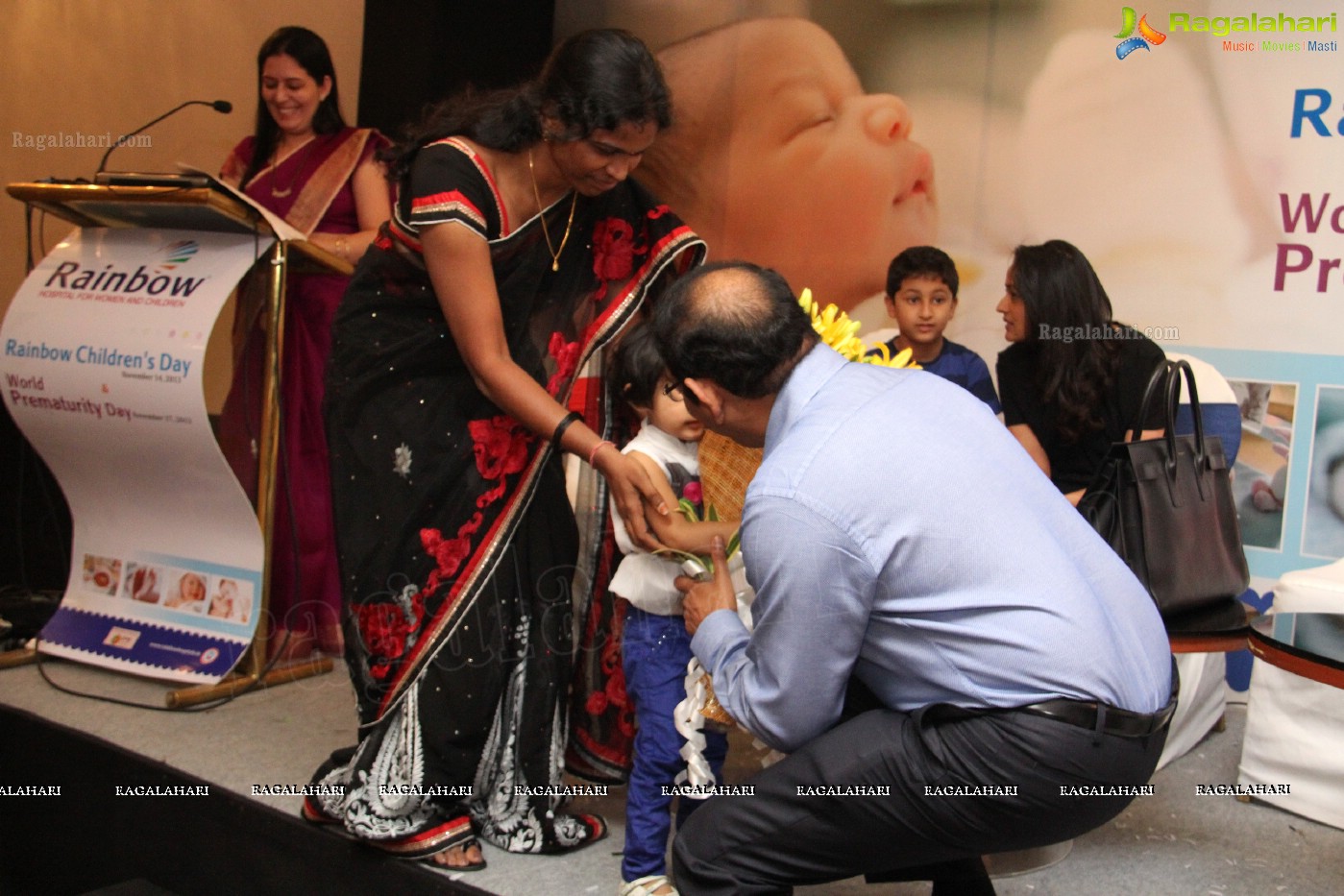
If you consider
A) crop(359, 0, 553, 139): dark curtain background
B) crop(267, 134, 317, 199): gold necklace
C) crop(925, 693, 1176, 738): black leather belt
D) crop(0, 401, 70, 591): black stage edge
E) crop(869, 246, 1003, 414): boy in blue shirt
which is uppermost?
crop(359, 0, 553, 139): dark curtain background

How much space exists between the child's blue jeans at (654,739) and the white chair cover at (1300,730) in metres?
1.26

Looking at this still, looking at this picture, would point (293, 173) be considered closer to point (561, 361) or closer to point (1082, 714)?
point (561, 361)

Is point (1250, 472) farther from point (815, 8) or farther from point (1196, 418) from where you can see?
point (815, 8)

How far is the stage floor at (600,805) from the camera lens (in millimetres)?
2078

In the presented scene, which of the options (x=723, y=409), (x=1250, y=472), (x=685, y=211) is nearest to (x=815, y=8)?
(x=685, y=211)

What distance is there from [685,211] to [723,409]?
93.5 inches

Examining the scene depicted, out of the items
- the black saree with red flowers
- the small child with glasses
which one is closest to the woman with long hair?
the black saree with red flowers

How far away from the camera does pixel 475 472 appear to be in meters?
2.09

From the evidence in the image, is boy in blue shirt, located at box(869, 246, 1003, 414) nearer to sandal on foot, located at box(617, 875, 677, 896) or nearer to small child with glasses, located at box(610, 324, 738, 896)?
small child with glasses, located at box(610, 324, 738, 896)

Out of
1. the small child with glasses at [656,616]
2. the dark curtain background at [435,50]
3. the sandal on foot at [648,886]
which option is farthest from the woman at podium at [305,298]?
the sandal on foot at [648,886]

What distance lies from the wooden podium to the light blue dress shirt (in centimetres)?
178

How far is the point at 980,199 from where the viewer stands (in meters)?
3.39

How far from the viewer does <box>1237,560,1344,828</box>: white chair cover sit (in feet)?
7.82

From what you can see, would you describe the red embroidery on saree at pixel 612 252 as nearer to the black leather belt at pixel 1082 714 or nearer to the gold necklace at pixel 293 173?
the black leather belt at pixel 1082 714
